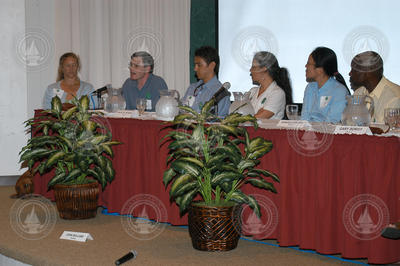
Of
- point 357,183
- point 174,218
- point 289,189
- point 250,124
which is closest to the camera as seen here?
point 357,183

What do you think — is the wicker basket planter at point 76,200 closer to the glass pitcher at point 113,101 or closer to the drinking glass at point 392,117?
the glass pitcher at point 113,101

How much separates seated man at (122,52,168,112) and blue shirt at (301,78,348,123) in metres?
1.29

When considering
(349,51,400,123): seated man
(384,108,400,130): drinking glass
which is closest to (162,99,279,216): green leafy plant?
(384,108,400,130): drinking glass

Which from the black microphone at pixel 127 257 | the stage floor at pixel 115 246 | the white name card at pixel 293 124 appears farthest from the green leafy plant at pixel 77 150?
the white name card at pixel 293 124

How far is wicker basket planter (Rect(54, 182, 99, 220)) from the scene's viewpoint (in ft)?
9.96

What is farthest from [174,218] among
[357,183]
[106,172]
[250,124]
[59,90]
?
[59,90]

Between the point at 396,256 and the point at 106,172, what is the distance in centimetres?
171

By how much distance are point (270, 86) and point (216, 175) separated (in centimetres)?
131

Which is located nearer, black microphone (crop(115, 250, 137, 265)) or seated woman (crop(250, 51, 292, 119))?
black microphone (crop(115, 250, 137, 265))

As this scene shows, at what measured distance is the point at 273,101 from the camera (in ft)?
11.1

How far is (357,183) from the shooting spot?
215 centimetres

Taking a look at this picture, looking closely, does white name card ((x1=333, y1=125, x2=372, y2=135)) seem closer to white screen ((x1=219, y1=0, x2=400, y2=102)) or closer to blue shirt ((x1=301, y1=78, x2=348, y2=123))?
blue shirt ((x1=301, y1=78, x2=348, y2=123))

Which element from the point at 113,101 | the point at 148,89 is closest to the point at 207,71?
the point at 148,89

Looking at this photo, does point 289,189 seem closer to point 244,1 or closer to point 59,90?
point 59,90
